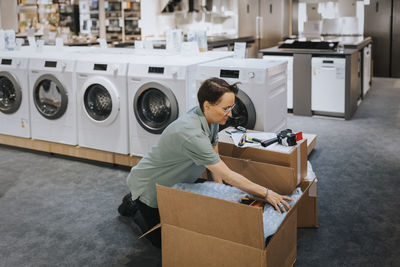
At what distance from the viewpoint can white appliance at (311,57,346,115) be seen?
229 inches

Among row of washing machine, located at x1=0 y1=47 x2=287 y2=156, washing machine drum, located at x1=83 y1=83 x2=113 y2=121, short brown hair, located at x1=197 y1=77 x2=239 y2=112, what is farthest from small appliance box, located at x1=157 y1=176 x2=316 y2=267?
washing machine drum, located at x1=83 y1=83 x2=113 y2=121

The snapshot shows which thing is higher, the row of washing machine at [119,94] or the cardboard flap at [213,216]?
the row of washing machine at [119,94]

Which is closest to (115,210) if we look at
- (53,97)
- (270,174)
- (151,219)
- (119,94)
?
(151,219)

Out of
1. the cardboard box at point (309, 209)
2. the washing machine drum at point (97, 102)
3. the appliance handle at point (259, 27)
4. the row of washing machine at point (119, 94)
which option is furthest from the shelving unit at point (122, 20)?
the cardboard box at point (309, 209)

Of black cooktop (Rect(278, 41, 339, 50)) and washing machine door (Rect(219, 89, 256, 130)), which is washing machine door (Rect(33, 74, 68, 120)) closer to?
washing machine door (Rect(219, 89, 256, 130))

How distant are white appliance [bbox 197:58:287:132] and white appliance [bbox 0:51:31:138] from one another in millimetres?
Answer: 2002

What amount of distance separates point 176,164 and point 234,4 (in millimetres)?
7797

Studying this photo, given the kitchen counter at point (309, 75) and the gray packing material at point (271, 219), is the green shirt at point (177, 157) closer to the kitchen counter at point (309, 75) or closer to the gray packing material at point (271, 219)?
the gray packing material at point (271, 219)

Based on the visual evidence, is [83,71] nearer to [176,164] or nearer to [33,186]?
[33,186]

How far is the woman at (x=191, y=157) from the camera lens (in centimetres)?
226

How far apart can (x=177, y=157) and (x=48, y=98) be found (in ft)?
8.81

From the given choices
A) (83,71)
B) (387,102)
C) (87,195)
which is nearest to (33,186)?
(87,195)

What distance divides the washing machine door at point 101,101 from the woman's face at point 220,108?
1.93m

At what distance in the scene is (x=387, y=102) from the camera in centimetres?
684
